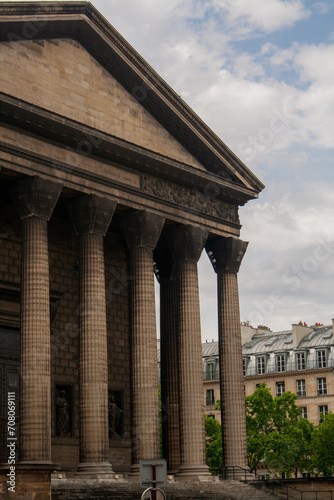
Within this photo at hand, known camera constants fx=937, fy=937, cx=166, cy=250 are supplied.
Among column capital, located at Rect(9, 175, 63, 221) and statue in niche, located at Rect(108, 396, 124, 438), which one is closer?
column capital, located at Rect(9, 175, 63, 221)

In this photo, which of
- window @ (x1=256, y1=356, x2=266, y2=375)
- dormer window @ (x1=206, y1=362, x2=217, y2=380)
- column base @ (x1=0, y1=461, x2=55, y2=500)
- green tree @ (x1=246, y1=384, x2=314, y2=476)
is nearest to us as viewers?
column base @ (x1=0, y1=461, x2=55, y2=500)

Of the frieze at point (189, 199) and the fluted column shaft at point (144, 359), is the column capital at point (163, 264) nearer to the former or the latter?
the frieze at point (189, 199)

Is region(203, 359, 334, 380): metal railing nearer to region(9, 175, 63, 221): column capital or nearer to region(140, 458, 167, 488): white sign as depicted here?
region(9, 175, 63, 221): column capital

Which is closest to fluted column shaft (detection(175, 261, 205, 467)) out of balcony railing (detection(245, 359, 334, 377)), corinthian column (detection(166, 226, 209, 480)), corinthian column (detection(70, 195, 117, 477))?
corinthian column (detection(166, 226, 209, 480))

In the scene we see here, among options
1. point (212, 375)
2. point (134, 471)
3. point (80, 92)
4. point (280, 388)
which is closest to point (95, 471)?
point (134, 471)

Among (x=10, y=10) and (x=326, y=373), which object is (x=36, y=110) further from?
(x=326, y=373)

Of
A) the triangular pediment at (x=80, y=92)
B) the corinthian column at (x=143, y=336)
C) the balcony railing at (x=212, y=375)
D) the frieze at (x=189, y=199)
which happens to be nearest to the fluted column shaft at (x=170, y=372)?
the frieze at (x=189, y=199)

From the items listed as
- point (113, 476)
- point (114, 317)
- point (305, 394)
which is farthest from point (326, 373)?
point (113, 476)

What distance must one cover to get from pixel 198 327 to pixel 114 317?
4.62 meters

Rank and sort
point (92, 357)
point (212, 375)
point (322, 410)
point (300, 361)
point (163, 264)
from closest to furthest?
point (92, 357) → point (163, 264) → point (322, 410) → point (300, 361) → point (212, 375)

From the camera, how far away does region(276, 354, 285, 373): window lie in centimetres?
9931

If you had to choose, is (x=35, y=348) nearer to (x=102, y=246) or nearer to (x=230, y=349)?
(x=102, y=246)

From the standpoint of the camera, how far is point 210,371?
343 feet

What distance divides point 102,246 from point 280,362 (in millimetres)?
62906
